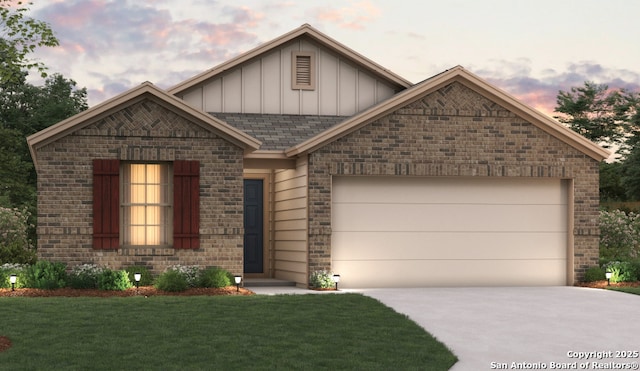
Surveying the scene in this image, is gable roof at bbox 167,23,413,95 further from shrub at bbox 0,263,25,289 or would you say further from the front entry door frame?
shrub at bbox 0,263,25,289

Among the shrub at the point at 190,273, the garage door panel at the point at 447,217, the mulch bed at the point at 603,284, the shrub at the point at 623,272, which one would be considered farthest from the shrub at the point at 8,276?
the shrub at the point at 623,272

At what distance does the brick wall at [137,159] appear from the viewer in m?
18.6

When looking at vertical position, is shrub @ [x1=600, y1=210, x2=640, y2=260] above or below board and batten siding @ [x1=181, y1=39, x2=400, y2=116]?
below

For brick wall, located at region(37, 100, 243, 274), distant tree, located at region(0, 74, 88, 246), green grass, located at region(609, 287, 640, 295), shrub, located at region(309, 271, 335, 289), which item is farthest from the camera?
distant tree, located at region(0, 74, 88, 246)

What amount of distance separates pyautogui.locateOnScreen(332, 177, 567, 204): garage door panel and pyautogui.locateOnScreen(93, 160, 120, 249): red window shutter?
4739 millimetres

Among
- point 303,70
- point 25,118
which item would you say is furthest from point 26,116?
point 303,70

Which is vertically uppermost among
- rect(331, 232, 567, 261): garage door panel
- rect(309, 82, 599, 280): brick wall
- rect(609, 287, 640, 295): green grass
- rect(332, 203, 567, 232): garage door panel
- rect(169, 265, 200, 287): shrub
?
rect(309, 82, 599, 280): brick wall

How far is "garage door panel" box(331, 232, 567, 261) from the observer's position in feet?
65.2

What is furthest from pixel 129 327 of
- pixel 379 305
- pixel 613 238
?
pixel 613 238

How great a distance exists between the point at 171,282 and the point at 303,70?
297 inches

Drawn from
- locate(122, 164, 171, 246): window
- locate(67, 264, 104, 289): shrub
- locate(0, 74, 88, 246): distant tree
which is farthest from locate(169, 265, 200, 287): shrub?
locate(0, 74, 88, 246): distant tree

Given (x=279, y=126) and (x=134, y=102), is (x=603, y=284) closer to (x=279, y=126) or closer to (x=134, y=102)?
(x=279, y=126)

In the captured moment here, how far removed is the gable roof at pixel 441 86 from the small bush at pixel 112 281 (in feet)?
15.0

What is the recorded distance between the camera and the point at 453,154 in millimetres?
20266
